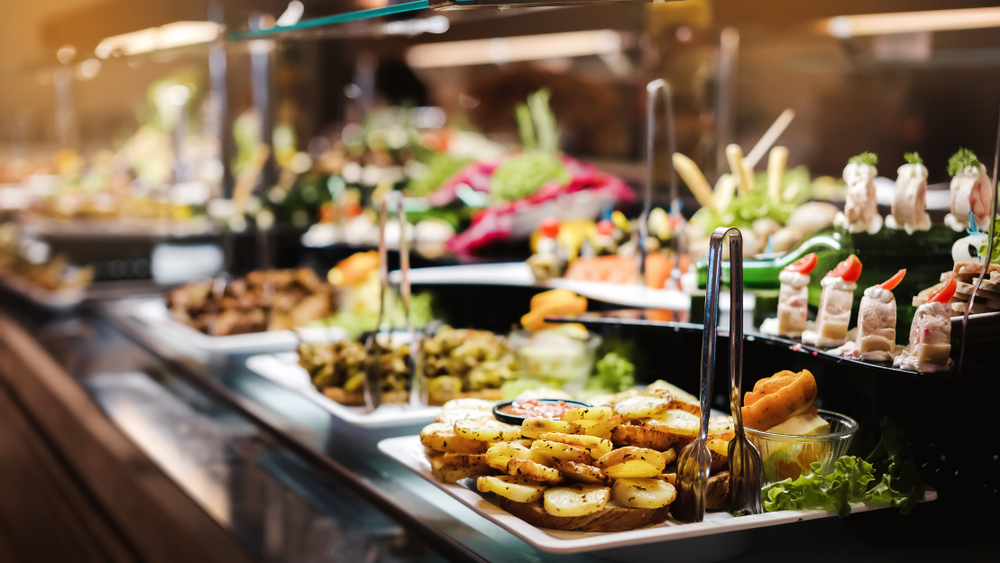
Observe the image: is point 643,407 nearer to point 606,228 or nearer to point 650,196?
point 650,196

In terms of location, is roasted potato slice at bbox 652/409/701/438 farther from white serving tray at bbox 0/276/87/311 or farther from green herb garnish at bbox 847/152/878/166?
white serving tray at bbox 0/276/87/311

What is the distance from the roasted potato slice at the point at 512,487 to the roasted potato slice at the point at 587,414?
0.38ft

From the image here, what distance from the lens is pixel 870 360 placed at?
107cm

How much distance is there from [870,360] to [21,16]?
293 centimetres

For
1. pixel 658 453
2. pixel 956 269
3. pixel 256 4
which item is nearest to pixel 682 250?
pixel 956 269

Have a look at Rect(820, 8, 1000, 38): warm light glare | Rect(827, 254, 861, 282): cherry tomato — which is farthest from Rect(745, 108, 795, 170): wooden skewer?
Rect(820, 8, 1000, 38): warm light glare

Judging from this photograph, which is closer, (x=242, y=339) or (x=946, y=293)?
(x=946, y=293)

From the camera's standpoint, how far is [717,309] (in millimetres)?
929

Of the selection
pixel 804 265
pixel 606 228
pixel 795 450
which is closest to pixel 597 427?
pixel 795 450

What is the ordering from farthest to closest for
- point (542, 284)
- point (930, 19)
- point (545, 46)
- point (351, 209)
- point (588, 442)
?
point (545, 46) → point (930, 19) → point (351, 209) → point (542, 284) → point (588, 442)

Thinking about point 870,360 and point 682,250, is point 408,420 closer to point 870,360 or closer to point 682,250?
point 682,250

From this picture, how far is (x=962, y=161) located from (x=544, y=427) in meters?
0.63

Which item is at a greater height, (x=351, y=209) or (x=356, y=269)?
(x=351, y=209)

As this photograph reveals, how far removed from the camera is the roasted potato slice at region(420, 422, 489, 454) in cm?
112
